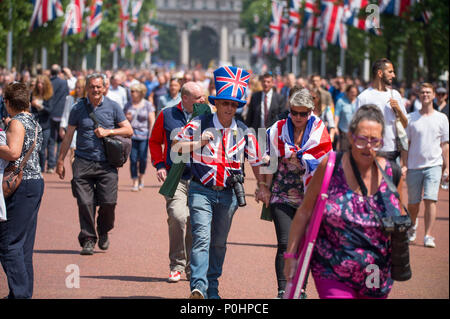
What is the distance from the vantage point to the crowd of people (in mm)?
4941

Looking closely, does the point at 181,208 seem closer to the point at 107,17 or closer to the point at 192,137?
the point at 192,137

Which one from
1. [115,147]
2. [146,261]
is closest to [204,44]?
[115,147]

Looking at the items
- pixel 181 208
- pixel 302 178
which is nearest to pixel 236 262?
pixel 181 208

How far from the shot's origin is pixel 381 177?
16.5ft

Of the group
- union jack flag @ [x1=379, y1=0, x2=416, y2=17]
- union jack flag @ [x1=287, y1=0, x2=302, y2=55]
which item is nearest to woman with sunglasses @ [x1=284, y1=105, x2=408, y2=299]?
union jack flag @ [x1=379, y1=0, x2=416, y2=17]

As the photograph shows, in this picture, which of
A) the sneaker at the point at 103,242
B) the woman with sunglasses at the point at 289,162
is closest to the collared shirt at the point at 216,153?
the woman with sunglasses at the point at 289,162

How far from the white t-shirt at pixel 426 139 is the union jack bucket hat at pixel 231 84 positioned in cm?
439

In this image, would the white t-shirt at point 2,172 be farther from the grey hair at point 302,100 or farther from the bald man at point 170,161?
the grey hair at point 302,100

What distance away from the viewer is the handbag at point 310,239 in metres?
4.86

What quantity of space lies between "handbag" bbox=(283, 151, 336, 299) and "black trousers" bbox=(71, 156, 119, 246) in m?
4.80

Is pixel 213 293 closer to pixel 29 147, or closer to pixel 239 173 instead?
pixel 239 173

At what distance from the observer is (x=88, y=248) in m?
9.47

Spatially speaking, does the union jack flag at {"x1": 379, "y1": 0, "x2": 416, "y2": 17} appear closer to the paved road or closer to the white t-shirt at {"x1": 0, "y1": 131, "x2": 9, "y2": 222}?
the paved road

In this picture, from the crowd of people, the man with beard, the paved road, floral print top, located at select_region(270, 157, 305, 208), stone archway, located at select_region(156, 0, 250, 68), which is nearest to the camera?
the crowd of people
